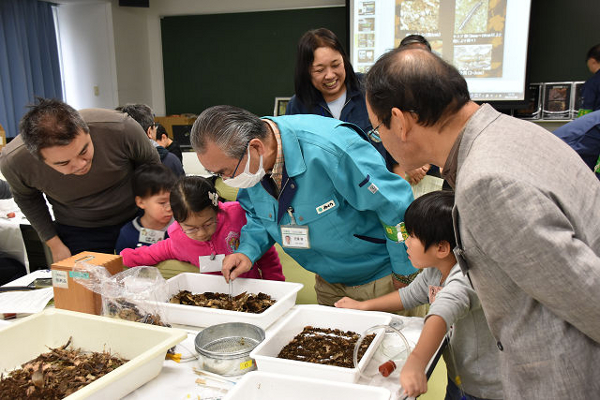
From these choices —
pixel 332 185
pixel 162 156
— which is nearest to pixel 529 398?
pixel 332 185

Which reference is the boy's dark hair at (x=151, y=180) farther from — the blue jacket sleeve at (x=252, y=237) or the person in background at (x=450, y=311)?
the person in background at (x=450, y=311)

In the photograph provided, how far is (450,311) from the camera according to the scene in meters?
1.20

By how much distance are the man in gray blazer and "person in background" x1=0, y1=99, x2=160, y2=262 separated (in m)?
1.37

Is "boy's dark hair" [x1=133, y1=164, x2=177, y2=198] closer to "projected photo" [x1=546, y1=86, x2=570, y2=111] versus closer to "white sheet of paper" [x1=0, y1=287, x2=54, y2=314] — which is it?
"white sheet of paper" [x1=0, y1=287, x2=54, y2=314]

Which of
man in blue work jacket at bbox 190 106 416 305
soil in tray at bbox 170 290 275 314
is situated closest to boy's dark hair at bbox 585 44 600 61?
man in blue work jacket at bbox 190 106 416 305

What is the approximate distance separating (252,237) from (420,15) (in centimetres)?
403

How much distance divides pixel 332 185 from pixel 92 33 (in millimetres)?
6080

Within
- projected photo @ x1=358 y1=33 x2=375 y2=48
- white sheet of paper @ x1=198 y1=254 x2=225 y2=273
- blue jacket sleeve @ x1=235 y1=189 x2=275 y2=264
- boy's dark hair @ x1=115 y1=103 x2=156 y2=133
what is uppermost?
projected photo @ x1=358 y1=33 x2=375 y2=48

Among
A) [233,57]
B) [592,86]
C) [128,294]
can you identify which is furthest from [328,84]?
[233,57]

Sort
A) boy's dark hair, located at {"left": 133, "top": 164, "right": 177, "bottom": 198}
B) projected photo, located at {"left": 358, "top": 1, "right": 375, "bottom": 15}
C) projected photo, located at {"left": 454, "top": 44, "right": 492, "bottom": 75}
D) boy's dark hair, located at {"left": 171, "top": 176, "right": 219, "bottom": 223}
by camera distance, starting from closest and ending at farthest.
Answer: boy's dark hair, located at {"left": 171, "top": 176, "right": 219, "bottom": 223}, boy's dark hair, located at {"left": 133, "top": 164, "right": 177, "bottom": 198}, projected photo, located at {"left": 454, "top": 44, "right": 492, "bottom": 75}, projected photo, located at {"left": 358, "top": 1, "right": 375, "bottom": 15}

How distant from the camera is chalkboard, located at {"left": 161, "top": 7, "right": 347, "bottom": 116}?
607cm

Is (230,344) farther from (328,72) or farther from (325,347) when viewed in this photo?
(328,72)

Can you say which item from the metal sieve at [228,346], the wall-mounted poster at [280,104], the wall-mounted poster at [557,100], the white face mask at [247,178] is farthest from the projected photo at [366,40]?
the metal sieve at [228,346]

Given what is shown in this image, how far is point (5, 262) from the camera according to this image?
2836mm
